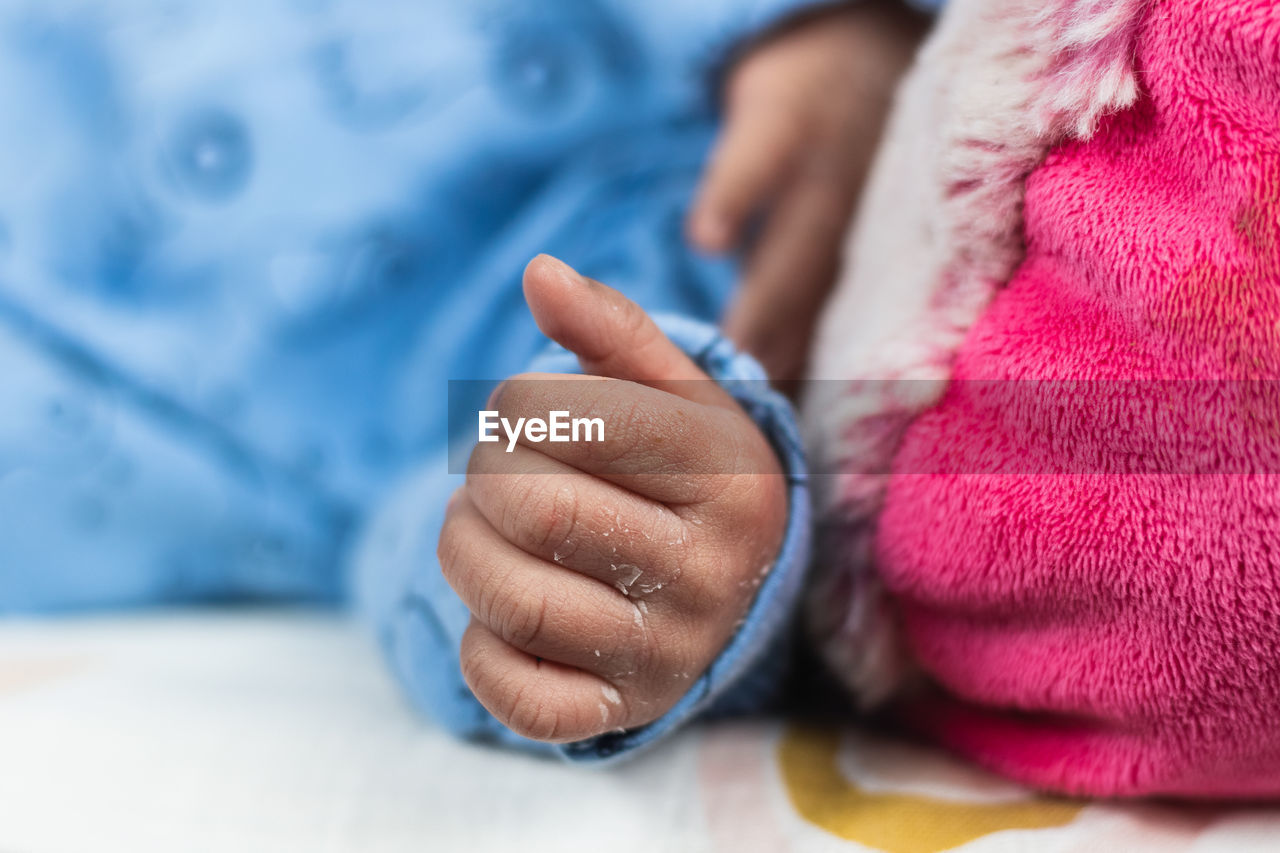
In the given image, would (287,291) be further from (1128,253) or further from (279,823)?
(1128,253)

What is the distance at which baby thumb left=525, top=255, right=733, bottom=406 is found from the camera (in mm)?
240

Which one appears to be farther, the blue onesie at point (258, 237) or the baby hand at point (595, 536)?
the blue onesie at point (258, 237)

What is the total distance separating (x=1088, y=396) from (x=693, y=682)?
13 cm

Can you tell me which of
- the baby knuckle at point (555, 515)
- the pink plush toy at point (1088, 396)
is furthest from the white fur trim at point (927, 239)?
the baby knuckle at point (555, 515)

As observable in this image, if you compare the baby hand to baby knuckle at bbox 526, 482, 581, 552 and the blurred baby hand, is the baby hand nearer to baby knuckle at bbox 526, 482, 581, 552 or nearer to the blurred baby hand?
baby knuckle at bbox 526, 482, 581, 552

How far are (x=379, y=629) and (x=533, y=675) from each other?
0.16m

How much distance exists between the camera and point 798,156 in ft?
1.43

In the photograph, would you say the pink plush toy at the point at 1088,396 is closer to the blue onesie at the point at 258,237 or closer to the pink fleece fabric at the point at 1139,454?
the pink fleece fabric at the point at 1139,454

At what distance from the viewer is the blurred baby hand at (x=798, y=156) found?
0.41 m

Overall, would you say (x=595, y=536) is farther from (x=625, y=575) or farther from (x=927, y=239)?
(x=927, y=239)

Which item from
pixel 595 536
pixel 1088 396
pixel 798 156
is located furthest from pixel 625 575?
pixel 798 156

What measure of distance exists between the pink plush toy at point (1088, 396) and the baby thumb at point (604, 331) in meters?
0.07

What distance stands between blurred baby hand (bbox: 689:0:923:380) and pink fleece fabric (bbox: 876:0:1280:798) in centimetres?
14

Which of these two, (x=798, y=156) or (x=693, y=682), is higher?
(x=798, y=156)
